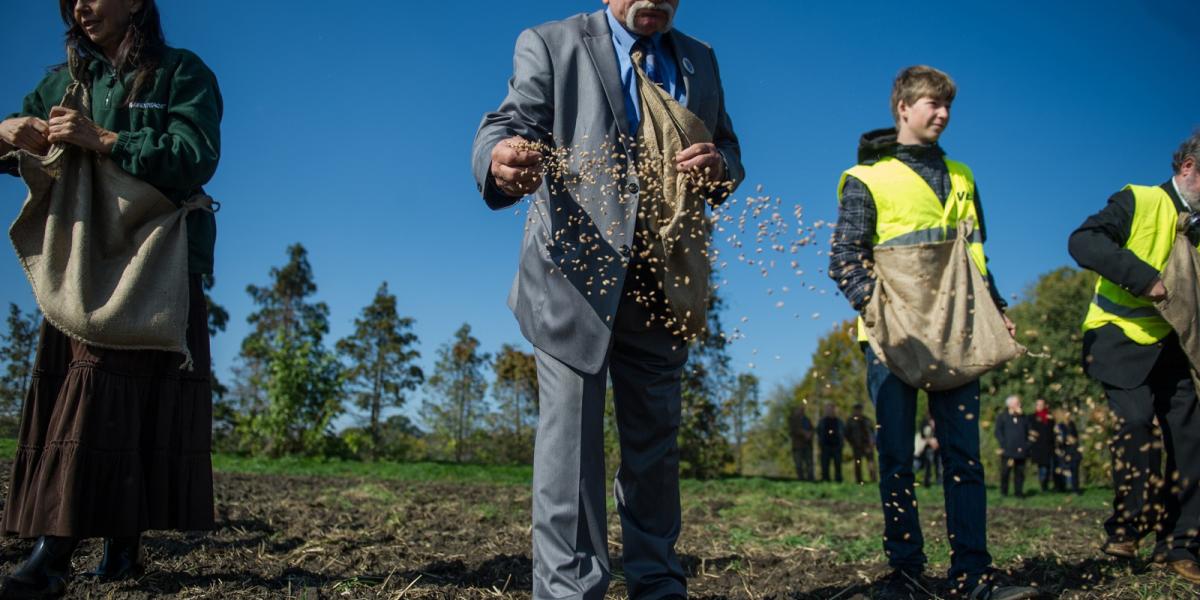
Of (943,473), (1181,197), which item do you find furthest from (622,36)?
(1181,197)

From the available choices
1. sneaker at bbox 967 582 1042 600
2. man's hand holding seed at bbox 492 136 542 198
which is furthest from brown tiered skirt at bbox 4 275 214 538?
sneaker at bbox 967 582 1042 600

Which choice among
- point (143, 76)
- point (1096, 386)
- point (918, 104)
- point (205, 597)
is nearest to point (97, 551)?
point (205, 597)

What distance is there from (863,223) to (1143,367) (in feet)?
6.19

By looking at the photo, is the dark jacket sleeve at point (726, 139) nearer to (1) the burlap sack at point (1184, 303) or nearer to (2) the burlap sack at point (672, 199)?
(2) the burlap sack at point (672, 199)

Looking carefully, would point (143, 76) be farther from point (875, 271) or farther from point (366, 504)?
point (366, 504)

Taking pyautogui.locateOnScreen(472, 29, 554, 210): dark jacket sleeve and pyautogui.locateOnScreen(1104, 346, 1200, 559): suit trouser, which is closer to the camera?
pyautogui.locateOnScreen(472, 29, 554, 210): dark jacket sleeve

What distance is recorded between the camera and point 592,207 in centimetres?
287

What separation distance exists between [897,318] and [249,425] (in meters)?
22.1

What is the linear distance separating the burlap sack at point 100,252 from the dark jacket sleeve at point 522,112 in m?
1.39

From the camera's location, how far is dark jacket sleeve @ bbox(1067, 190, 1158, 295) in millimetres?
4527

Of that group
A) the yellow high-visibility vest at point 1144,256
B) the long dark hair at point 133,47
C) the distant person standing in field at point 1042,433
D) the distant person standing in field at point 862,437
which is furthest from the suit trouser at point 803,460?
the long dark hair at point 133,47

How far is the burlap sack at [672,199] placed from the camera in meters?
2.91

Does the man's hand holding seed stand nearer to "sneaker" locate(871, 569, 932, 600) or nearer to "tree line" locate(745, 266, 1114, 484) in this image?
"sneaker" locate(871, 569, 932, 600)

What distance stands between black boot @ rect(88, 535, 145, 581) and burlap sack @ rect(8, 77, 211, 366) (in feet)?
2.57
